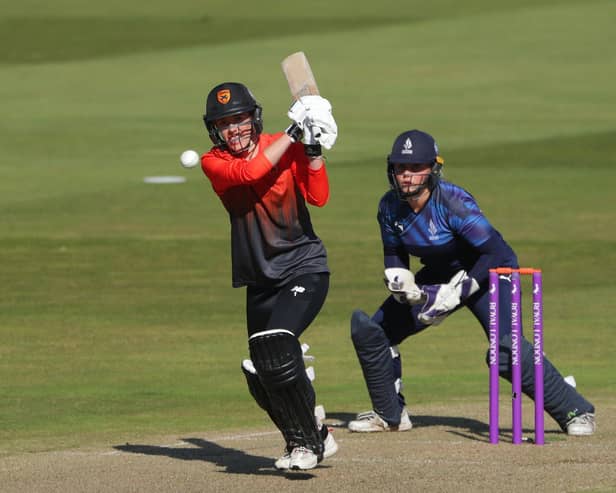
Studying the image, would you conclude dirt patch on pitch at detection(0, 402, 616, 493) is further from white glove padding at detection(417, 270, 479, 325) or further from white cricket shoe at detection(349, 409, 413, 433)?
white glove padding at detection(417, 270, 479, 325)

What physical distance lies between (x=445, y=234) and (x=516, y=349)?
807 mm

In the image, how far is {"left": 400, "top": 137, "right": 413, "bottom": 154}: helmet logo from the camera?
977 cm

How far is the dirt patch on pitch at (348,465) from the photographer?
27.9ft

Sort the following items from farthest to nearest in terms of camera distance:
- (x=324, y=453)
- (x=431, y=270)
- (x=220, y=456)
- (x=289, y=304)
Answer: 1. (x=431, y=270)
2. (x=220, y=456)
3. (x=324, y=453)
4. (x=289, y=304)

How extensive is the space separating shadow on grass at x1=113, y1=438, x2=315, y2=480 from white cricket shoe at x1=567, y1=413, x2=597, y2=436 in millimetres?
1954

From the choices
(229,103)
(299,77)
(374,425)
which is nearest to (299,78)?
(299,77)

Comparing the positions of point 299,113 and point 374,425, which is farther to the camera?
point 374,425

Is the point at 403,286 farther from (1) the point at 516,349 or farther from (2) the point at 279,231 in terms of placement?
(2) the point at 279,231

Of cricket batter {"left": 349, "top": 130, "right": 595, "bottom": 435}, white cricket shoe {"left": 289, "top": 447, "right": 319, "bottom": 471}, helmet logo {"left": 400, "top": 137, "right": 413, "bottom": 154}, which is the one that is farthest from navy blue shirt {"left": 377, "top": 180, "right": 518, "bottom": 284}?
white cricket shoe {"left": 289, "top": 447, "right": 319, "bottom": 471}

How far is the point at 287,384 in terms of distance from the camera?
340 inches

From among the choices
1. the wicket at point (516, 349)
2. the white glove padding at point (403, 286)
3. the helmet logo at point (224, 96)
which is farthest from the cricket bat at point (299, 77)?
the wicket at point (516, 349)

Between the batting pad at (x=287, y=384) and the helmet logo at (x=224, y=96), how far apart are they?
1290 millimetres

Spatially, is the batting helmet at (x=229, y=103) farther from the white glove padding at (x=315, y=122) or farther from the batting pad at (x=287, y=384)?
the batting pad at (x=287, y=384)

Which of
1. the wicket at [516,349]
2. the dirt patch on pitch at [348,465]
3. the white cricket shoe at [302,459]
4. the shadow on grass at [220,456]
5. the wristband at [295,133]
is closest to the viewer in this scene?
the dirt patch on pitch at [348,465]
